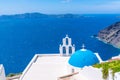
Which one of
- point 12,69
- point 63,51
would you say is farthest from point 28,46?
point 63,51

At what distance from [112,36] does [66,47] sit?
92435 mm

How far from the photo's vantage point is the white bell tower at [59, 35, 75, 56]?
96.5 feet

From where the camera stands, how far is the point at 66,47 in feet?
97.7

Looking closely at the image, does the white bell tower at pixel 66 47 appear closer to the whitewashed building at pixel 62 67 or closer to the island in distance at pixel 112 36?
the whitewashed building at pixel 62 67

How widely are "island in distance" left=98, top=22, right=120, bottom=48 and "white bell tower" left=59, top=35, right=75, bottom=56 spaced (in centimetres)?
7890

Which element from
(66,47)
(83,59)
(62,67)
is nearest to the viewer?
(83,59)

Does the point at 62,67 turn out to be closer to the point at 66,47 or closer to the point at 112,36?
the point at 66,47

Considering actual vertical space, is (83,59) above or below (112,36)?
above

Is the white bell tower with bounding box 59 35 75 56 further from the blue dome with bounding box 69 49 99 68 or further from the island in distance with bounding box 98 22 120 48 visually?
the island in distance with bounding box 98 22 120 48

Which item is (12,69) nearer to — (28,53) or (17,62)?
(17,62)

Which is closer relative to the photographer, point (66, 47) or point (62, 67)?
point (62, 67)

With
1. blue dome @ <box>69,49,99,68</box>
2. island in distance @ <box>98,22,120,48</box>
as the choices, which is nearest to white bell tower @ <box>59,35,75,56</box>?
blue dome @ <box>69,49,99,68</box>

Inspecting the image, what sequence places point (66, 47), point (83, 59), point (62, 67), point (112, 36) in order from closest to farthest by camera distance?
point (83, 59) < point (62, 67) < point (66, 47) < point (112, 36)

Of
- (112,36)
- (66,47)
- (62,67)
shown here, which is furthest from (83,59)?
(112,36)
